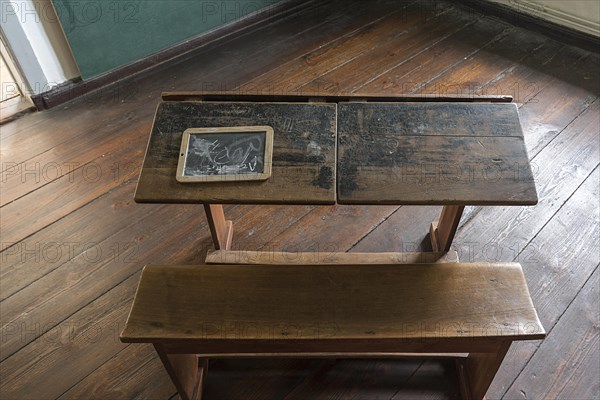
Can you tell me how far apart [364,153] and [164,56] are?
200cm

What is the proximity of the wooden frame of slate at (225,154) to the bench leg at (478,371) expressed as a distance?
86cm

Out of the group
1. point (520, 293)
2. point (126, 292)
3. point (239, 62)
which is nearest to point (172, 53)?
point (239, 62)

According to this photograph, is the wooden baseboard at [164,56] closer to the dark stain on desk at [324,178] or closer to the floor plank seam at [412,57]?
the floor plank seam at [412,57]

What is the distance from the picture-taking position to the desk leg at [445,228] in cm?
183

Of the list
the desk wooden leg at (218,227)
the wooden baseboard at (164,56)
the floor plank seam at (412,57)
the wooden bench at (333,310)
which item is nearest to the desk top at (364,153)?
the wooden bench at (333,310)

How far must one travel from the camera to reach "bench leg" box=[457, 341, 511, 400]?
4.90ft

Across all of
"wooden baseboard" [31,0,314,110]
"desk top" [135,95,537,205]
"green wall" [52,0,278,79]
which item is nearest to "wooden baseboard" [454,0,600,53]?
"wooden baseboard" [31,0,314,110]

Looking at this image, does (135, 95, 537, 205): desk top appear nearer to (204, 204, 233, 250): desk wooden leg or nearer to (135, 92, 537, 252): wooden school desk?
(135, 92, 537, 252): wooden school desk

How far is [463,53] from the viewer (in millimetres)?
3092

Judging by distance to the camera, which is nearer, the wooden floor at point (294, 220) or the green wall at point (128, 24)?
the wooden floor at point (294, 220)

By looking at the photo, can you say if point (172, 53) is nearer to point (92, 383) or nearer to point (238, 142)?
point (238, 142)

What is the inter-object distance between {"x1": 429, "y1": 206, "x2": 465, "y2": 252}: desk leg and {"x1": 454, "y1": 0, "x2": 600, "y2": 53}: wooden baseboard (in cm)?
178

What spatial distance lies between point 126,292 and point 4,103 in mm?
1558

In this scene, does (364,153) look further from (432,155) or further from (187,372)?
(187,372)
